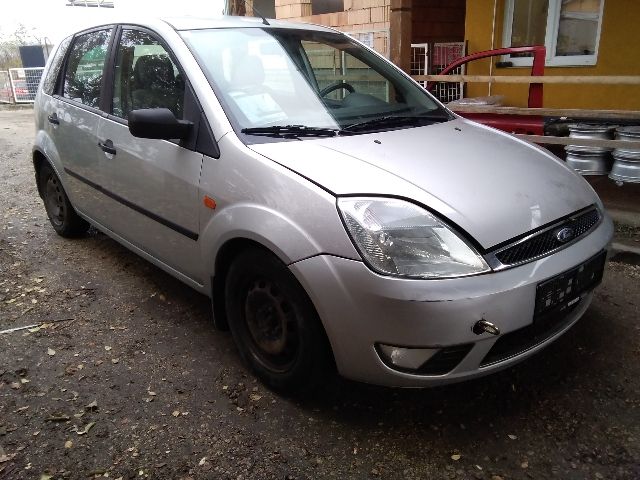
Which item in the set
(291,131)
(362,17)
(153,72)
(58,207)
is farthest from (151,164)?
(362,17)

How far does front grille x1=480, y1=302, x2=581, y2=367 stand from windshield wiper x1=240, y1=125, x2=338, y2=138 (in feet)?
3.92

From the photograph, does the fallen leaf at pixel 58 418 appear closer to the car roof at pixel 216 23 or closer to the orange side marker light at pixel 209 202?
the orange side marker light at pixel 209 202

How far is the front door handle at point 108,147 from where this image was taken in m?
3.23

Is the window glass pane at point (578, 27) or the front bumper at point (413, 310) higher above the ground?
the window glass pane at point (578, 27)

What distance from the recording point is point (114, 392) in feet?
8.44

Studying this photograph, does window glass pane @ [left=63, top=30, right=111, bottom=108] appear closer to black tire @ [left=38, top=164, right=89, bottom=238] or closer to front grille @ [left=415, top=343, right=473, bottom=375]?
black tire @ [left=38, top=164, right=89, bottom=238]

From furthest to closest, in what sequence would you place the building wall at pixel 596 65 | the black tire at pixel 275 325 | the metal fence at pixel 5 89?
1. the metal fence at pixel 5 89
2. the building wall at pixel 596 65
3. the black tire at pixel 275 325

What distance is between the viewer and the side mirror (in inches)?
99.0

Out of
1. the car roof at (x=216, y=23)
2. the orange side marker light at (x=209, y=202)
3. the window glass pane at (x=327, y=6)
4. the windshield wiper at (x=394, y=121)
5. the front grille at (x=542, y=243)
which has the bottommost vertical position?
the front grille at (x=542, y=243)

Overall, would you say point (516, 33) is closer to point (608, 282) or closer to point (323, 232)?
point (608, 282)

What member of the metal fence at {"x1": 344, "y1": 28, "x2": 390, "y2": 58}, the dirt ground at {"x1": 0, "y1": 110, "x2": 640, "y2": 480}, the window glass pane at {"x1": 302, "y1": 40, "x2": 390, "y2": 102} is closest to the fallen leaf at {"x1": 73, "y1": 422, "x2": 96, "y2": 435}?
the dirt ground at {"x1": 0, "y1": 110, "x2": 640, "y2": 480}

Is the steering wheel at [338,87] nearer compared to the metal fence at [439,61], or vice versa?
the steering wheel at [338,87]

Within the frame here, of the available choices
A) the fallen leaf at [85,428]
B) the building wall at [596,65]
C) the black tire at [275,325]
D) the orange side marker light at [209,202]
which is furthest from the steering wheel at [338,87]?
the building wall at [596,65]

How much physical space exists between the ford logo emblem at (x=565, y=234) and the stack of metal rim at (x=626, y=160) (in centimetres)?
240
